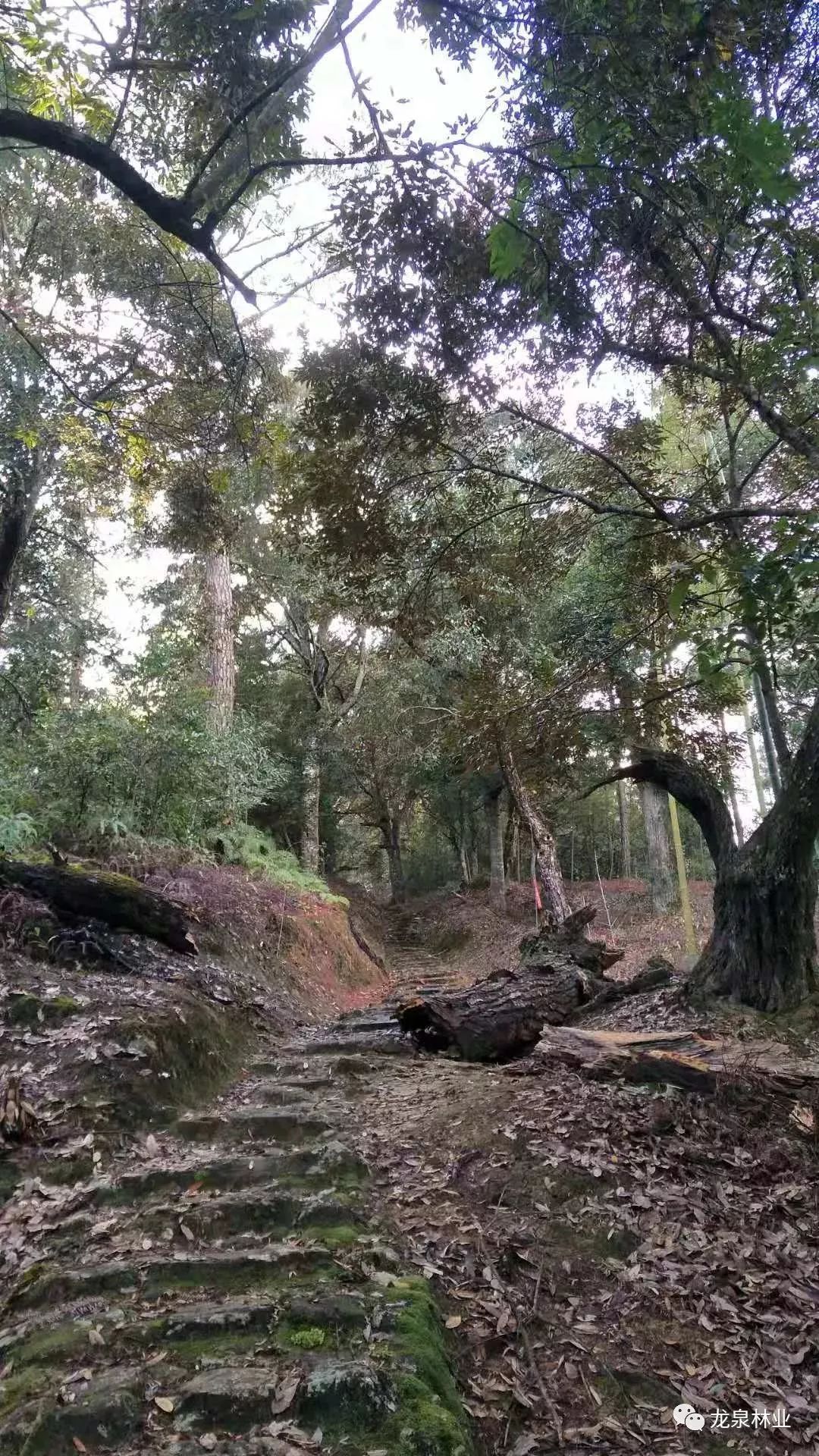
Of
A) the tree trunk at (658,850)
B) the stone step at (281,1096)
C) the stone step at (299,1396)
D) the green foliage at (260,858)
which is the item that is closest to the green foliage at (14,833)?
the stone step at (281,1096)

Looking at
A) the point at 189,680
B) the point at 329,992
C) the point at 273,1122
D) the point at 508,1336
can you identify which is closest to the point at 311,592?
the point at 189,680

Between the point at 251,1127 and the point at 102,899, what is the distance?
308 centimetres

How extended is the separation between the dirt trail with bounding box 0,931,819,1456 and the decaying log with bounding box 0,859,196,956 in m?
2.61

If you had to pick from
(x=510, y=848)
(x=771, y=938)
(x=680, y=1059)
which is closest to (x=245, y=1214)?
(x=680, y=1059)

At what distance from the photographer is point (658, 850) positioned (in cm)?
1927

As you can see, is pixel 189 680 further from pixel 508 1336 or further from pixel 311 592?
pixel 508 1336

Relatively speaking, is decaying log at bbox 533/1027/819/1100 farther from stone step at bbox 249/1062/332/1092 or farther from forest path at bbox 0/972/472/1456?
forest path at bbox 0/972/472/1456

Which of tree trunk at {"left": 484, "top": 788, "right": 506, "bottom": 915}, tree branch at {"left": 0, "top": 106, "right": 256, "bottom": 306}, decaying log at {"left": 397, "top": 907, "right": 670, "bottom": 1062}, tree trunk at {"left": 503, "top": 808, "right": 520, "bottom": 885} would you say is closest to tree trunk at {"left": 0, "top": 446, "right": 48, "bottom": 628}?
tree branch at {"left": 0, "top": 106, "right": 256, "bottom": 306}

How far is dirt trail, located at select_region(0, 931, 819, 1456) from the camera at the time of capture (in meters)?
2.14

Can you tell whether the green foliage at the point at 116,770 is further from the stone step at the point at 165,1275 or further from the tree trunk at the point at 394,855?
the tree trunk at the point at 394,855

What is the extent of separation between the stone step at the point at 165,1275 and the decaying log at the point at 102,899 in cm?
400

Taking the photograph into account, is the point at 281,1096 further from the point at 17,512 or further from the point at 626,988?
the point at 17,512

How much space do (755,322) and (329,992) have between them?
963 cm

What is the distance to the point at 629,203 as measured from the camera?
4773 mm
